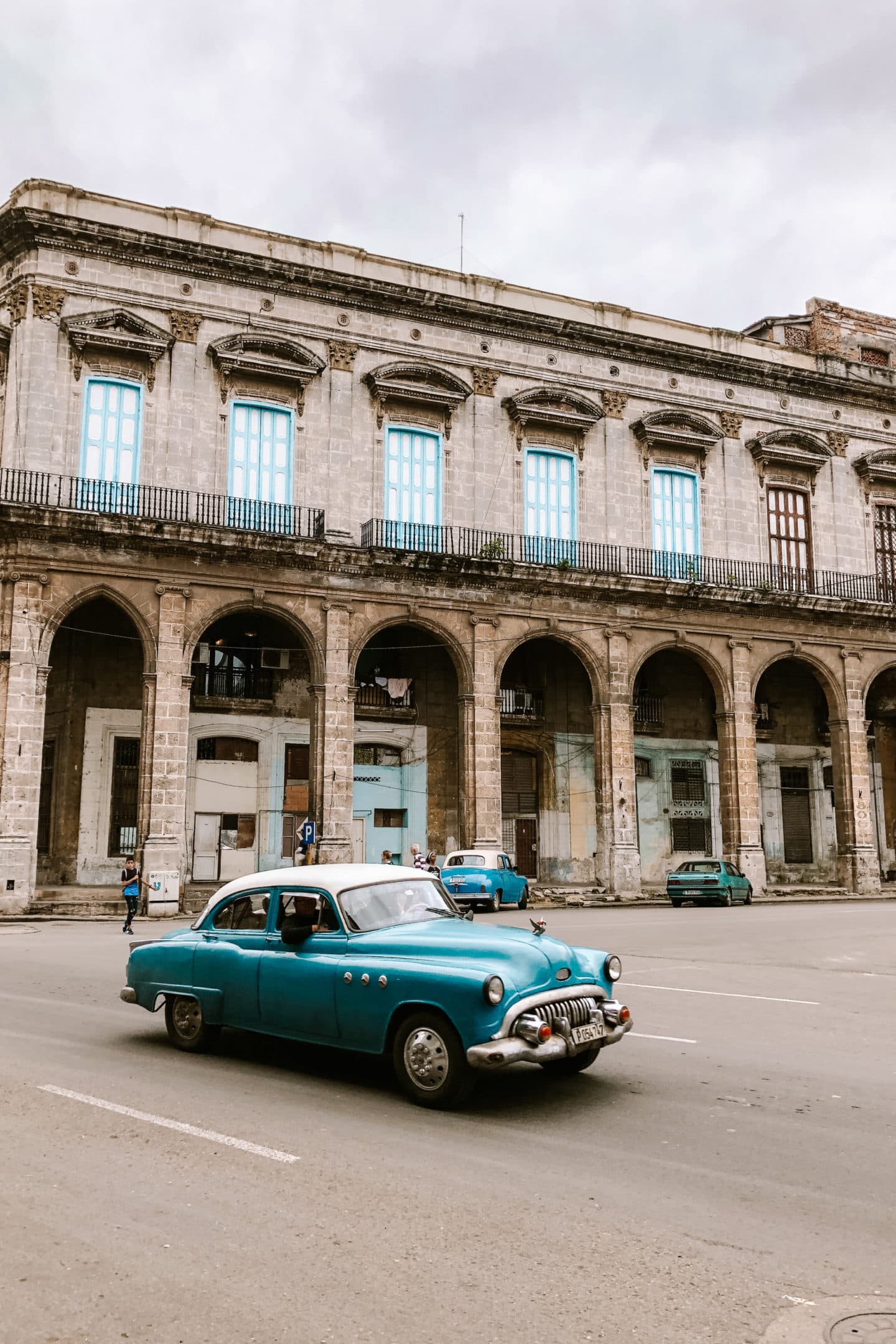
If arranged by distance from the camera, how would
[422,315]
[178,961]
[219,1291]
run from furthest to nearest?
[422,315] < [178,961] < [219,1291]

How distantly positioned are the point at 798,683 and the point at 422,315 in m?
17.2

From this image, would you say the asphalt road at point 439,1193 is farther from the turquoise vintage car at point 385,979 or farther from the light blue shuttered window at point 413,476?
the light blue shuttered window at point 413,476

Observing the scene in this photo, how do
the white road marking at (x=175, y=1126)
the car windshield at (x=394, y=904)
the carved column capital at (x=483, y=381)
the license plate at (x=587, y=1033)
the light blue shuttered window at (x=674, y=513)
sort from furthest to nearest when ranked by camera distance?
the light blue shuttered window at (x=674, y=513)
the carved column capital at (x=483, y=381)
the car windshield at (x=394, y=904)
the license plate at (x=587, y=1033)
the white road marking at (x=175, y=1126)

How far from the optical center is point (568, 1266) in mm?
4117

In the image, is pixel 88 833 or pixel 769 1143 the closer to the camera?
pixel 769 1143

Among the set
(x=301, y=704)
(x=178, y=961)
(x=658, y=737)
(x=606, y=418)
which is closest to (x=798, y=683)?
(x=658, y=737)

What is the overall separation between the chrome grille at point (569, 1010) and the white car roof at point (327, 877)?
171 cm

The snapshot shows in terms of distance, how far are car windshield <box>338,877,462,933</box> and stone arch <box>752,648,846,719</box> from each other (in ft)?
82.8

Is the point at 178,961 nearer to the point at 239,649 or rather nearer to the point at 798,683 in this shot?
the point at 239,649

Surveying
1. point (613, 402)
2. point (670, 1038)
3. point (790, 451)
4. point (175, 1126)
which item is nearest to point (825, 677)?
point (790, 451)

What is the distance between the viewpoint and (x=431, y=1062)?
6.46 metres

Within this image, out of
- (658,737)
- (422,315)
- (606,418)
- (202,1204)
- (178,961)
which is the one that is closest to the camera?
(202,1204)

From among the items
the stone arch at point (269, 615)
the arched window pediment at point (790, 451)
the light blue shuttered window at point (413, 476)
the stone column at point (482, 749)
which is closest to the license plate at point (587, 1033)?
the stone arch at point (269, 615)

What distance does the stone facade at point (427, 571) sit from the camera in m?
24.7
